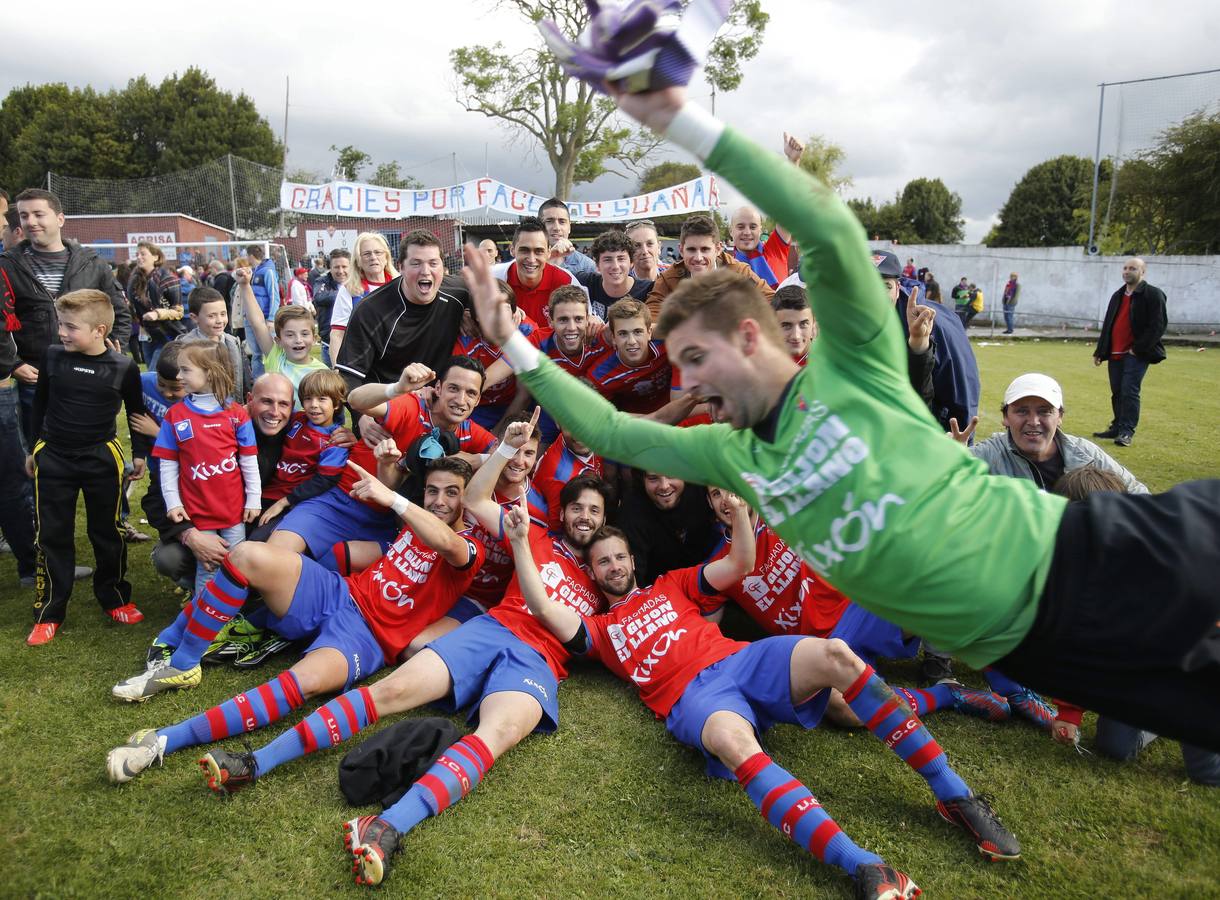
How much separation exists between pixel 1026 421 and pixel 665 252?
752 inches

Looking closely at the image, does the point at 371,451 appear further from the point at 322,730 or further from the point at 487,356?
the point at 322,730

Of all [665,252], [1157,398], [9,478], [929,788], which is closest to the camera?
[929,788]

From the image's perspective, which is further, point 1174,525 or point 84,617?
point 84,617

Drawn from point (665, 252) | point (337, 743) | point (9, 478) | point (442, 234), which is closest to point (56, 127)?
point (442, 234)

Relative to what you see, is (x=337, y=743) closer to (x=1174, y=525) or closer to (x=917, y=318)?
(x=1174, y=525)

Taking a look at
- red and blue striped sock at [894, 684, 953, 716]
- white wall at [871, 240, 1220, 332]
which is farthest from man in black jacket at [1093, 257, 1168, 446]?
white wall at [871, 240, 1220, 332]

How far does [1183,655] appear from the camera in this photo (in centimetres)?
180

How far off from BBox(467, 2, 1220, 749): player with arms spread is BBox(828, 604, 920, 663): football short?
163 centimetres

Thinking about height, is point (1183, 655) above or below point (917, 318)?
below

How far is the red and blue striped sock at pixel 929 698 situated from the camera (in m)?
3.55

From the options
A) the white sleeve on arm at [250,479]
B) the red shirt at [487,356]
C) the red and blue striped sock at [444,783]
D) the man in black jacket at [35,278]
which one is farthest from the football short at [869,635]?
the man in black jacket at [35,278]

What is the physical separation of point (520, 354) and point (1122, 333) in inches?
402

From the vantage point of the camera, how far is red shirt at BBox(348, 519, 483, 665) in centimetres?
390

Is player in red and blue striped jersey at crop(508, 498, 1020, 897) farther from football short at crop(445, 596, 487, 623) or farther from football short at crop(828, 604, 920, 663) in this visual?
football short at crop(445, 596, 487, 623)
